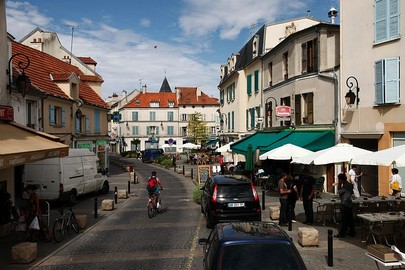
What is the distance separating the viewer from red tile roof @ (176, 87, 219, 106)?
75.4 metres

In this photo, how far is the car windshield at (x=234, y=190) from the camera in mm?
11547

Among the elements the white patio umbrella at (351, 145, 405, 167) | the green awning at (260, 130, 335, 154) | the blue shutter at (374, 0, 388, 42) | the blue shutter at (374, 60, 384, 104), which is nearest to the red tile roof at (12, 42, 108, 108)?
the green awning at (260, 130, 335, 154)

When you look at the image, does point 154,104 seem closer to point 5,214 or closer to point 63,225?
point 5,214

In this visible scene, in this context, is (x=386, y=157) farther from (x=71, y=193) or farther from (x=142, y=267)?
(x=71, y=193)

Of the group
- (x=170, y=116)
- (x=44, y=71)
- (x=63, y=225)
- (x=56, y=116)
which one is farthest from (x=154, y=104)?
(x=63, y=225)

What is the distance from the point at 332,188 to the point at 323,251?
10839mm

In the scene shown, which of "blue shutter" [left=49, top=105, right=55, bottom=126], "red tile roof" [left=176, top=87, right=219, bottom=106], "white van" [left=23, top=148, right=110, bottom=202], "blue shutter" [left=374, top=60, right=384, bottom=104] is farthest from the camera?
"red tile roof" [left=176, top=87, right=219, bottom=106]

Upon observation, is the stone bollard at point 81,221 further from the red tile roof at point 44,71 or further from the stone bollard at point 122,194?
the red tile roof at point 44,71

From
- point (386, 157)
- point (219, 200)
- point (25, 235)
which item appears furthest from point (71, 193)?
point (386, 157)

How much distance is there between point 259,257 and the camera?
527 cm

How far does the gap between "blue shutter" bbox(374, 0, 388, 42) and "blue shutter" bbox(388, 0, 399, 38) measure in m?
0.22

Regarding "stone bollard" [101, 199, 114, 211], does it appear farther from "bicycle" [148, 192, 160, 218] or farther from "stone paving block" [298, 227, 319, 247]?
"stone paving block" [298, 227, 319, 247]

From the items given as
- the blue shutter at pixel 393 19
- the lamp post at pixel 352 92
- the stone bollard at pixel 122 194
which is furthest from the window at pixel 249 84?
the blue shutter at pixel 393 19

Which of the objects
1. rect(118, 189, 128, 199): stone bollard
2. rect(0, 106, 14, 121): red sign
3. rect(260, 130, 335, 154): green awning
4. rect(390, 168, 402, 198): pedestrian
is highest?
rect(0, 106, 14, 121): red sign
